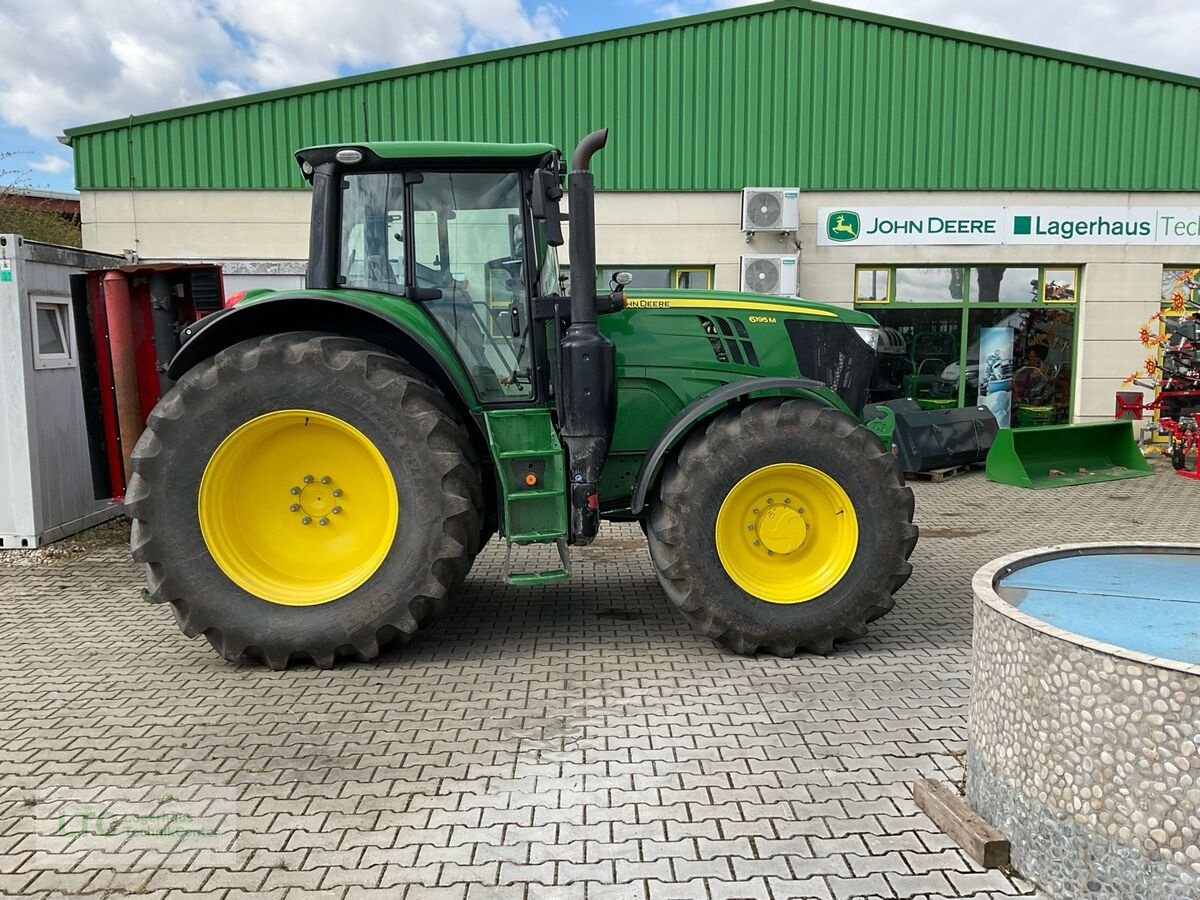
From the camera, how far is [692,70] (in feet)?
38.2

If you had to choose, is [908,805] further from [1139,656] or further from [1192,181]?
[1192,181]

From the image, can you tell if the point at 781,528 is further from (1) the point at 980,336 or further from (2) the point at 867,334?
(1) the point at 980,336

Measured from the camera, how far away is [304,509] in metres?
4.71

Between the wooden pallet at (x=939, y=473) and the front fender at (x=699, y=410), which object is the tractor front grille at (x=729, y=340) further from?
the wooden pallet at (x=939, y=473)

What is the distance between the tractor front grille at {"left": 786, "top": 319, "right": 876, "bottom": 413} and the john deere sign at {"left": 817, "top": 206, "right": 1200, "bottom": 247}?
6888 millimetres

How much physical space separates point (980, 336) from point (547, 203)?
31.9ft

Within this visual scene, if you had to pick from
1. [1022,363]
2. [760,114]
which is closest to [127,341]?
[760,114]

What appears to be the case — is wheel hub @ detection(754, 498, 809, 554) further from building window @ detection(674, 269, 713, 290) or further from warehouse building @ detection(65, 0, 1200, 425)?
building window @ detection(674, 269, 713, 290)

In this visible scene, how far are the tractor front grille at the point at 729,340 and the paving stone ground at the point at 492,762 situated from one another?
1.65 metres

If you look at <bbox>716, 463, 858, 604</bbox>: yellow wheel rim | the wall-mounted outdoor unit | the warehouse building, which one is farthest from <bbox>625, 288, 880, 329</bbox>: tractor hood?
the warehouse building

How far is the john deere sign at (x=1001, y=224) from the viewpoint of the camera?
1195 centimetres

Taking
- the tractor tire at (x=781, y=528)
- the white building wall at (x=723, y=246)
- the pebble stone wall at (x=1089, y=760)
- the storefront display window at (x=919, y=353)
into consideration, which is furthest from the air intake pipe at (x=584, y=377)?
the storefront display window at (x=919, y=353)

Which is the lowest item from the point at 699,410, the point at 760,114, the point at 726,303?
the point at 699,410

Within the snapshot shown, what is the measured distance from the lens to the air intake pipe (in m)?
4.50
